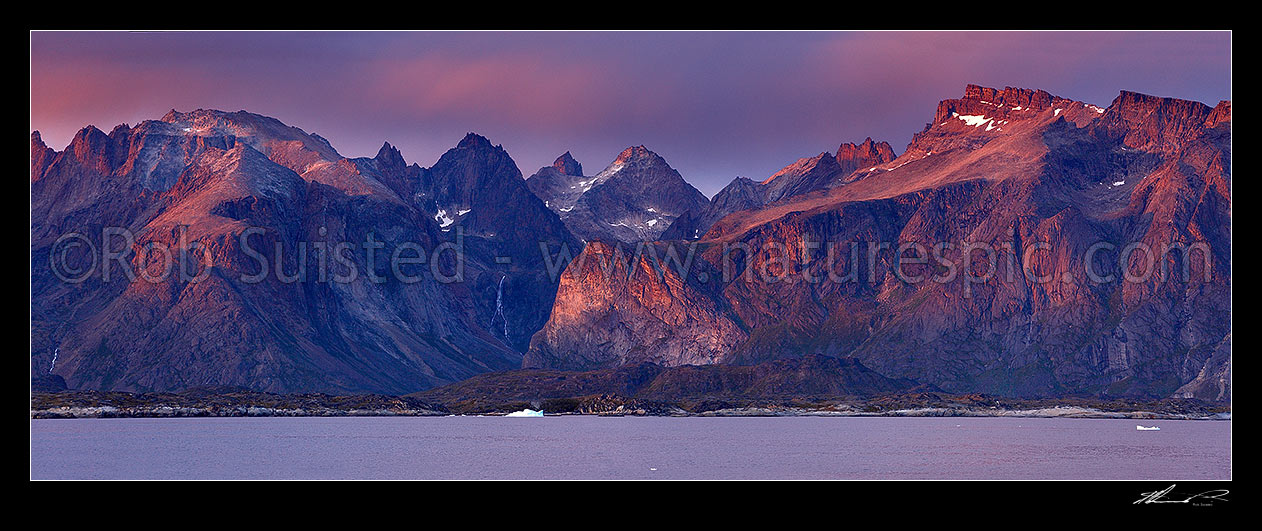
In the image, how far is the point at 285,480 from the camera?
5261 inches
